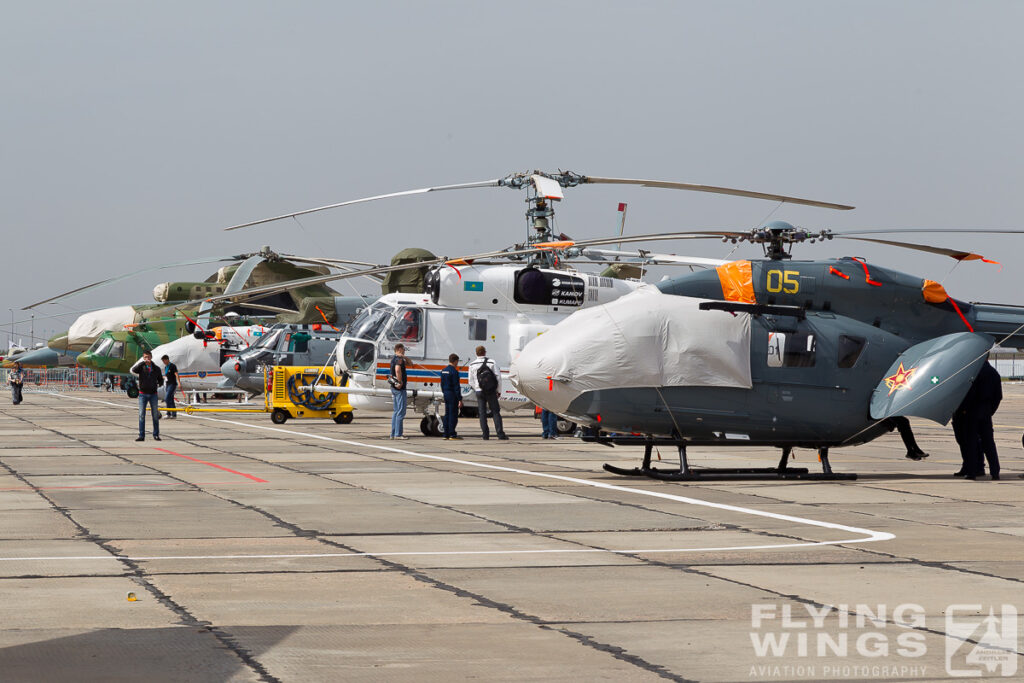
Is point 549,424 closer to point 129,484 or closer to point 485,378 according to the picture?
point 485,378

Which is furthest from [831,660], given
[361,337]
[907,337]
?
[361,337]

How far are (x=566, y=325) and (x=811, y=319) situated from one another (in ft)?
10.8

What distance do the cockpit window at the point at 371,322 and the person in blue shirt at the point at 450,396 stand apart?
255cm

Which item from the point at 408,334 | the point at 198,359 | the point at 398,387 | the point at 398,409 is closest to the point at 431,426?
the point at 398,409

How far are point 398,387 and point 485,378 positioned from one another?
72.5 inches

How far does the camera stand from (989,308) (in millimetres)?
17266

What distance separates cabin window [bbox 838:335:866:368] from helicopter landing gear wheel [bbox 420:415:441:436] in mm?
11794

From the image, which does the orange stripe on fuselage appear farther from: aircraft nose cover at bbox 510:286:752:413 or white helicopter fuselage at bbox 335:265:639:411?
white helicopter fuselage at bbox 335:265:639:411

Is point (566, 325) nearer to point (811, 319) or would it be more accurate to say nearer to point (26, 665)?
point (811, 319)

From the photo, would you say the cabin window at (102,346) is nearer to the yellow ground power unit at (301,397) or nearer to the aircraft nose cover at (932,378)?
the yellow ground power unit at (301,397)

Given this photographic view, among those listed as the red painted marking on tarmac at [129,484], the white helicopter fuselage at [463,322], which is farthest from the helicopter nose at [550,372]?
the white helicopter fuselage at [463,322]

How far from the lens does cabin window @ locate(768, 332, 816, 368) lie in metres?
16.0

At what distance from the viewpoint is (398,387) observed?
24891mm

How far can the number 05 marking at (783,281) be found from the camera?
53.2 feet
